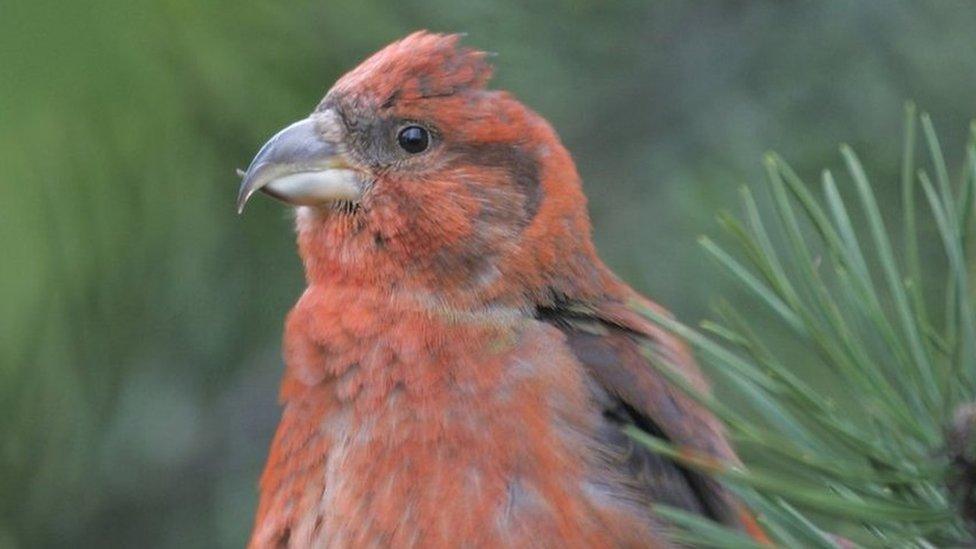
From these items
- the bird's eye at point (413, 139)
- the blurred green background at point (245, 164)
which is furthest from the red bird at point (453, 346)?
the blurred green background at point (245, 164)

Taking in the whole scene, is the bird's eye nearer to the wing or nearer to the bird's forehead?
the bird's forehead

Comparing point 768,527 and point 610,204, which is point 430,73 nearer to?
point 610,204

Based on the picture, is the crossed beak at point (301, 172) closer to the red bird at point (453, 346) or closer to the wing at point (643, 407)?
the red bird at point (453, 346)

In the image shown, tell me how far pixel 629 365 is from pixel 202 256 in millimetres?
876

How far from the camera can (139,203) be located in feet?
8.82

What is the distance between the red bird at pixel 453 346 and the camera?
258 cm

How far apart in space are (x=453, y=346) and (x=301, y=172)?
465mm

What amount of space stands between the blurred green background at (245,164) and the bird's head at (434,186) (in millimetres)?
69

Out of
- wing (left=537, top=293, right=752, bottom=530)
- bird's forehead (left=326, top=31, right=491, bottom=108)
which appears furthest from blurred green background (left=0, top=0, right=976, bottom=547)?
wing (left=537, top=293, right=752, bottom=530)

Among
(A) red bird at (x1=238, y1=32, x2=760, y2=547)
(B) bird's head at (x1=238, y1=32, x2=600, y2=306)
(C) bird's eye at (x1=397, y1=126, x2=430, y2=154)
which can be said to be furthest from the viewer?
(C) bird's eye at (x1=397, y1=126, x2=430, y2=154)

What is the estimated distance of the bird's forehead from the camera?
2998 mm

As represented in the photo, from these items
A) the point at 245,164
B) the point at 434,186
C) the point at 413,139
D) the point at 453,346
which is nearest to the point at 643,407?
the point at 453,346

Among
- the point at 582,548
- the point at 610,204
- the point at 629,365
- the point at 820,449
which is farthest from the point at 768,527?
the point at 610,204

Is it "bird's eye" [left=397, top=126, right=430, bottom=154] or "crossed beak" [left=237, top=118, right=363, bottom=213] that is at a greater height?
"bird's eye" [left=397, top=126, right=430, bottom=154]
